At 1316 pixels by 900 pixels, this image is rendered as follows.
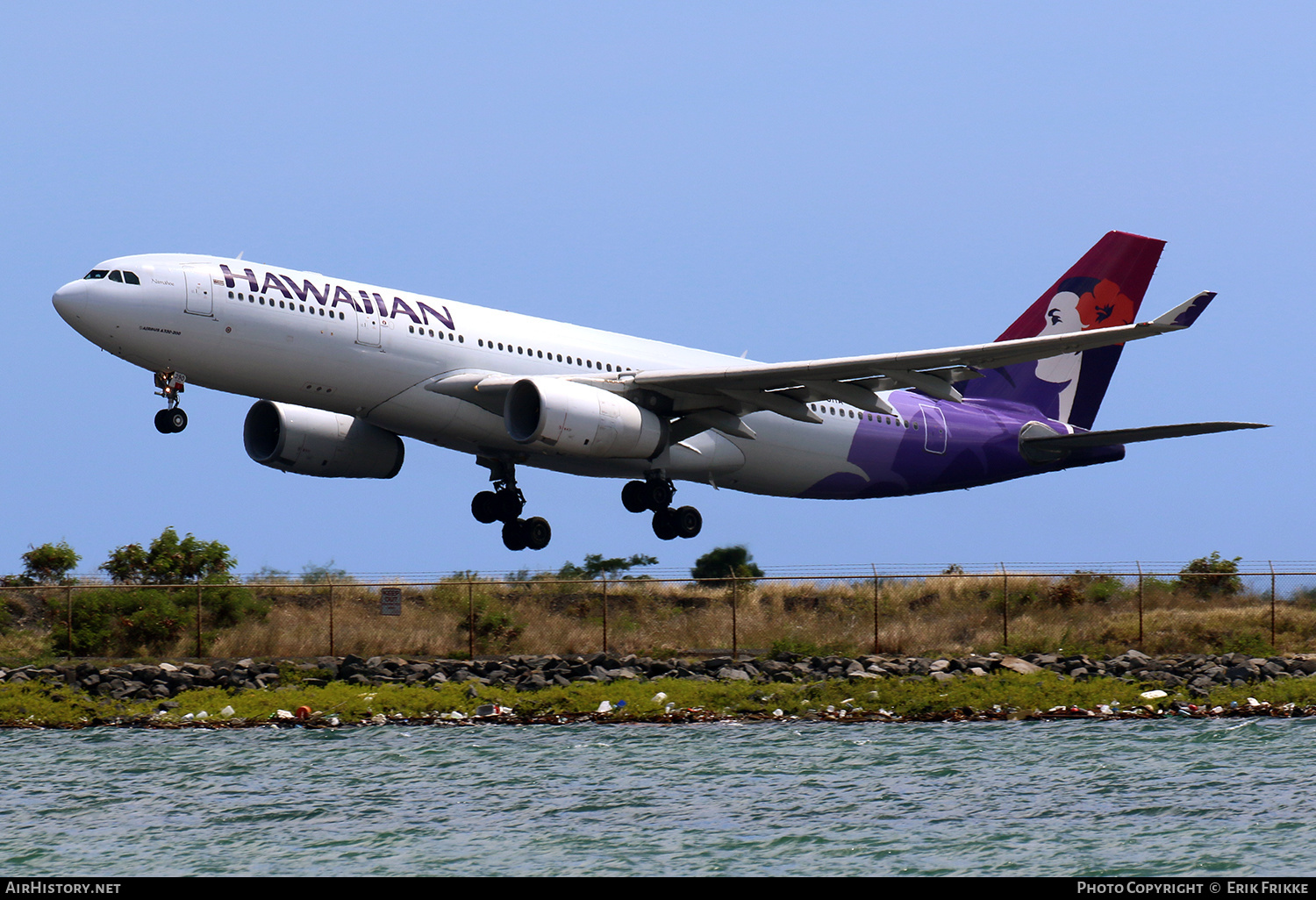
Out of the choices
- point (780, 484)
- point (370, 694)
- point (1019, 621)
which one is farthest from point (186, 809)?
point (1019, 621)

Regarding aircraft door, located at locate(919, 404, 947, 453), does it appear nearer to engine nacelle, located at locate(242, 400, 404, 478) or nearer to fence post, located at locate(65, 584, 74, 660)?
engine nacelle, located at locate(242, 400, 404, 478)

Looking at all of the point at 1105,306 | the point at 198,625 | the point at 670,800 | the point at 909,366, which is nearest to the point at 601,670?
the point at 909,366

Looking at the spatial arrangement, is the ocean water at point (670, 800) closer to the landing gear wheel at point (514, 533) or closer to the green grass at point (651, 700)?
the green grass at point (651, 700)

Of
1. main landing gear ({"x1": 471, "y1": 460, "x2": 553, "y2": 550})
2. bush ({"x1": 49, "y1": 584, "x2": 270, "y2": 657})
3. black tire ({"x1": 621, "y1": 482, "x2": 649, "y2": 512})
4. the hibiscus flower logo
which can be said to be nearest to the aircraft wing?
black tire ({"x1": 621, "y1": 482, "x2": 649, "y2": 512})

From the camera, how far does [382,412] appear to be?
30641 mm

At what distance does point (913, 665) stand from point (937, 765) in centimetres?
816

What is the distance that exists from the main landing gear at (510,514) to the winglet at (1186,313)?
49.6 feet

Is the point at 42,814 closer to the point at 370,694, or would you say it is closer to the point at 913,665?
the point at 370,694

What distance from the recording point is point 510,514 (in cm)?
3512

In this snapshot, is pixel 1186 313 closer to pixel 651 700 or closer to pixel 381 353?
pixel 651 700

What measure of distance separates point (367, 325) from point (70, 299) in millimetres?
5368

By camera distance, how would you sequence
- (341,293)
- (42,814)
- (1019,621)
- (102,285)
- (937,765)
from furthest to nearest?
(1019,621) → (341,293) → (102,285) → (937,765) → (42,814)

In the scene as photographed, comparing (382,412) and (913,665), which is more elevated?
(382,412)

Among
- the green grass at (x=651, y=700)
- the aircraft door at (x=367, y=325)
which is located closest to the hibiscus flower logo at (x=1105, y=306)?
the green grass at (x=651, y=700)
